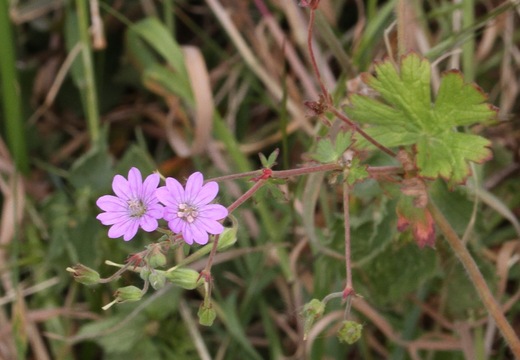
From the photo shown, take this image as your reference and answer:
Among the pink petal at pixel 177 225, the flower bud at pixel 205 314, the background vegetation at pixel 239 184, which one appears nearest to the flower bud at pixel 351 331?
the flower bud at pixel 205 314

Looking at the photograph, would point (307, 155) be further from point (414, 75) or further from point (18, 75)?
point (18, 75)

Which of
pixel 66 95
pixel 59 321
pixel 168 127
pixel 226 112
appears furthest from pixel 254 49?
pixel 59 321

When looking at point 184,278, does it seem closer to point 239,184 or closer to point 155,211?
point 155,211

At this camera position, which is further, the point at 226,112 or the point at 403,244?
the point at 226,112

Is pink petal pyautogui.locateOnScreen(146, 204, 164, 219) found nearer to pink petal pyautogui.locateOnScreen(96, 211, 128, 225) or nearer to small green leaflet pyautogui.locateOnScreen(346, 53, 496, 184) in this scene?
pink petal pyautogui.locateOnScreen(96, 211, 128, 225)

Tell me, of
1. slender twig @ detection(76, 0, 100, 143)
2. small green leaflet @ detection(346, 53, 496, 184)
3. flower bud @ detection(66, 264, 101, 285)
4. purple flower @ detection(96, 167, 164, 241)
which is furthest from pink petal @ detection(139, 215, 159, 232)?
slender twig @ detection(76, 0, 100, 143)

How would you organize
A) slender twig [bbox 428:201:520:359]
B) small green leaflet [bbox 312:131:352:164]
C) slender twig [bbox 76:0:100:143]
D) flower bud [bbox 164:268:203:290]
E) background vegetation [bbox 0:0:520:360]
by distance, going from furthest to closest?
slender twig [bbox 76:0:100:143] < background vegetation [bbox 0:0:520:360] < slender twig [bbox 428:201:520:359] < small green leaflet [bbox 312:131:352:164] < flower bud [bbox 164:268:203:290]

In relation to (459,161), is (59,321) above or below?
below
